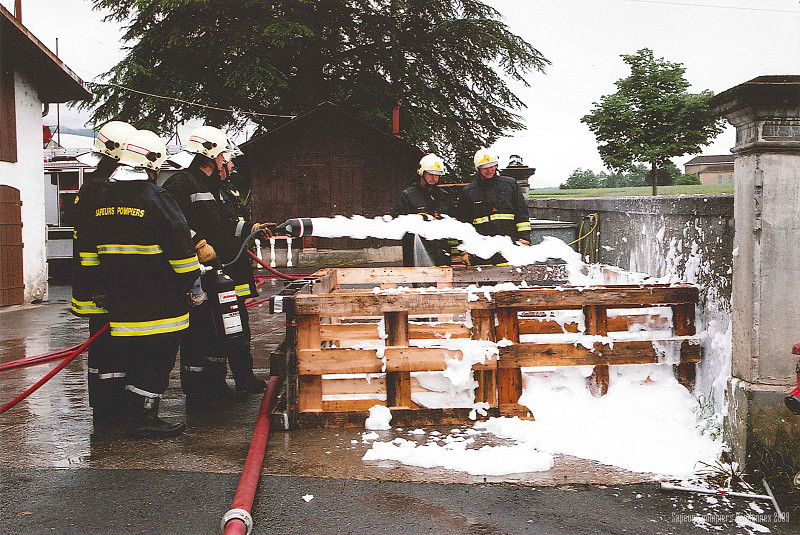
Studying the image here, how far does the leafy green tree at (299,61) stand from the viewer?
88.0 feet

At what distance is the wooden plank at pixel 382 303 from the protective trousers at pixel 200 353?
4.05ft

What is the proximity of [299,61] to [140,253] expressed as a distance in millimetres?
24508

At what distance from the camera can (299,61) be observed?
2802 centimetres

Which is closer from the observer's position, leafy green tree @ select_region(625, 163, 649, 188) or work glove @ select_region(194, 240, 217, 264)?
work glove @ select_region(194, 240, 217, 264)

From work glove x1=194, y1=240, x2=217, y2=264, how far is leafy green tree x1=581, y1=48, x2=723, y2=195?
1536 inches

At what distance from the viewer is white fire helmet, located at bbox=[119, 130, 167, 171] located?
4887 millimetres

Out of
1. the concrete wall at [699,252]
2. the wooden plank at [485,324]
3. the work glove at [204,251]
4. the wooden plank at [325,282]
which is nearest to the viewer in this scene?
the concrete wall at [699,252]

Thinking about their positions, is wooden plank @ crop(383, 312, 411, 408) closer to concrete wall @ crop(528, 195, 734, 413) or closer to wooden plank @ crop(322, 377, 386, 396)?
wooden plank @ crop(322, 377, 386, 396)

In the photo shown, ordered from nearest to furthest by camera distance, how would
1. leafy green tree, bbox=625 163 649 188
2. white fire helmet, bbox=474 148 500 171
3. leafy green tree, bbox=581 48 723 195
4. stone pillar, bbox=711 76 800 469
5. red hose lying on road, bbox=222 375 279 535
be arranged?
red hose lying on road, bbox=222 375 279 535, stone pillar, bbox=711 76 800 469, white fire helmet, bbox=474 148 500 171, leafy green tree, bbox=581 48 723 195, leafy green tree, bbox=625 163 649 188

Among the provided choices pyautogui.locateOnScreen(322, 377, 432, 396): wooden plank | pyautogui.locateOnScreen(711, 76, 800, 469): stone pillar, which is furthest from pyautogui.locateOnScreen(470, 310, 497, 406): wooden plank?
pyautogui.locateOnScreen(711, 76, 800, 469): stone pillar

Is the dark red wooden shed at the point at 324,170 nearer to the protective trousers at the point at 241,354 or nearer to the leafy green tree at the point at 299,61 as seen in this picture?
the leafy green tree at the point at 299,61

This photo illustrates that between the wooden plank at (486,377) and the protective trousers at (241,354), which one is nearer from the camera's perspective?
the wooden plank at (486,377)

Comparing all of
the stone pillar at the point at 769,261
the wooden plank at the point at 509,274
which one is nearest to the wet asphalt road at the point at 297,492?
the stone pillar at the point at 769,261

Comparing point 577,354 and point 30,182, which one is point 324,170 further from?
point 577,354
